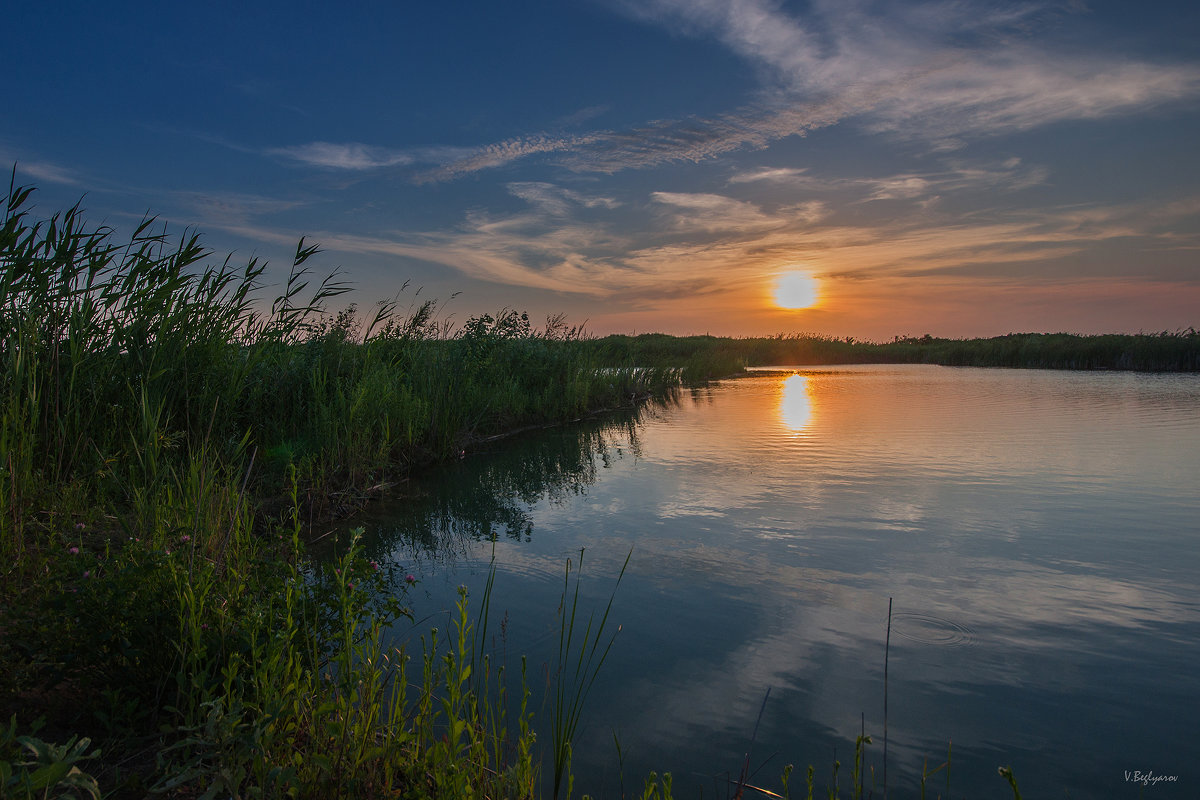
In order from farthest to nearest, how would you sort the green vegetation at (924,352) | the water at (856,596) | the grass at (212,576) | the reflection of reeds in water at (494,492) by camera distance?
1. the green vegetation at (924,352)
2. the reflection of reeds in water at (494,492)
3. the water at (856,596)
4. the grass at (212,576)

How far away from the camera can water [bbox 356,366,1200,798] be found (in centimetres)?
240

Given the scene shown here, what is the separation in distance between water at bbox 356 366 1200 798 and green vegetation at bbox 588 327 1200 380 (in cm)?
898

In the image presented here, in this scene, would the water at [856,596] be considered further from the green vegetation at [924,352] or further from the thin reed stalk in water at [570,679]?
the green vegetation at [924,352]

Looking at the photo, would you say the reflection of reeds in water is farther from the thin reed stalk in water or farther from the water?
the thin reed stalk in water

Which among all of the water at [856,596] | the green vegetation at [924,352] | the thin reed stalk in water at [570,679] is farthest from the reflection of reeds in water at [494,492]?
the green vegetation at [924,352]

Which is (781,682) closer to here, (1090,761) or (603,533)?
(1090,761)

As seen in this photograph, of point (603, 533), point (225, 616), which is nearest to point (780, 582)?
point (603, 533)

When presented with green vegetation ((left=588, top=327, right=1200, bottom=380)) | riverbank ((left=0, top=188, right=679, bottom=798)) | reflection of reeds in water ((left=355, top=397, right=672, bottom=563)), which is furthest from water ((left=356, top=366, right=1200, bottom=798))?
green vegetation ((left=588, top=327, right=1200, bottom=380))

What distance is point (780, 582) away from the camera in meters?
3.95

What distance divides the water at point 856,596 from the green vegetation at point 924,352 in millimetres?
8977

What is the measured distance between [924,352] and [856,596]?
42295 mm

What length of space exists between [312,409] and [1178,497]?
8.16 metres

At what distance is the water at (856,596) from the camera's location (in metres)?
2.40

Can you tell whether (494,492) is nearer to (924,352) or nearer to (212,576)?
(212,576)
